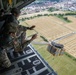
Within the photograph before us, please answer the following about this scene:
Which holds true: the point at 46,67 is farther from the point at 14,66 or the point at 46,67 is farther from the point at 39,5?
the point at 39,5

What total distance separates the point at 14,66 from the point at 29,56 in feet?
5.67

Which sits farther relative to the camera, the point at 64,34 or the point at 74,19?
the point at 74,19

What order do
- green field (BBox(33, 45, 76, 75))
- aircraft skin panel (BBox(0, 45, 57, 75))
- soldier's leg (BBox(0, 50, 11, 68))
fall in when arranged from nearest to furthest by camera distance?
soldier's leg (BBox(0, 50, 11, 68))
aircraft skin panel (BBox(0, 45, 57, 75))
green field (BBox(33, 45, 76, 75))

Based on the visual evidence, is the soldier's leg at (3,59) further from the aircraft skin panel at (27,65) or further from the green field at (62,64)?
the green field at (62,64)

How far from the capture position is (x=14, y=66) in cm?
1039

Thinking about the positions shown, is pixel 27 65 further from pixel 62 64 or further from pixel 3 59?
pixel 62 64

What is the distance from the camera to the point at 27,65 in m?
10.9

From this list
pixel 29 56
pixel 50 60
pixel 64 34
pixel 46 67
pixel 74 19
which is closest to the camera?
pixel 46 67

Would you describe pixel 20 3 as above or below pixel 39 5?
above

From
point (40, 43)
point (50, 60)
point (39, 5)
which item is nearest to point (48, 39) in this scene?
point (40, 43)

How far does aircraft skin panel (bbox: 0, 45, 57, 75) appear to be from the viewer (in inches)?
393

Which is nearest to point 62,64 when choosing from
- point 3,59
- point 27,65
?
point 27,65

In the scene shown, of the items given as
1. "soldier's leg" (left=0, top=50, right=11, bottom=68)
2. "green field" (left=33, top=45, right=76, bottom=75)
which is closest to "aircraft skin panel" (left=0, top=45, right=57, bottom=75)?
"soldier's leg" (left=0, top=50, right=11, bottom=68)

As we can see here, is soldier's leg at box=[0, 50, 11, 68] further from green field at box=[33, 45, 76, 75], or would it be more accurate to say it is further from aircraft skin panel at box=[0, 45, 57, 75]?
green field at box=[33, 45, 76, 75]
